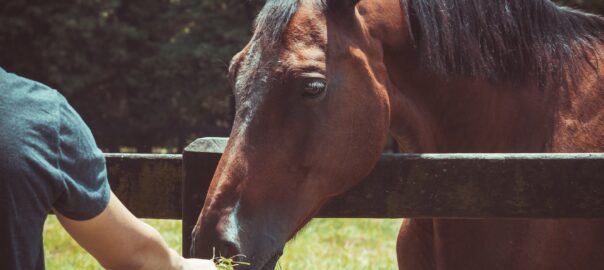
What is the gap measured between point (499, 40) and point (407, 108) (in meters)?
0.47

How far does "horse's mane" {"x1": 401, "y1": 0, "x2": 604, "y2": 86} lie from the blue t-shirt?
5.81 feet

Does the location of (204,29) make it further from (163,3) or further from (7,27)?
(7,27)

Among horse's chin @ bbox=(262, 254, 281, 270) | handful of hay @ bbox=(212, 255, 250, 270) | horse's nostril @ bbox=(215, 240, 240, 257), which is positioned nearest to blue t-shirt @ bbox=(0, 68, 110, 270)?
handful of hay @ bbox=(212, 255, 250, 270)

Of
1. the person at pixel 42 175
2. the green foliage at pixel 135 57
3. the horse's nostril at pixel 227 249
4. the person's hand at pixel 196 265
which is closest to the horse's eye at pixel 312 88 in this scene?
the horse's nostril at pixel 227 249

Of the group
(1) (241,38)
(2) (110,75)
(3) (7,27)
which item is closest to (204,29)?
(1) (241,38)

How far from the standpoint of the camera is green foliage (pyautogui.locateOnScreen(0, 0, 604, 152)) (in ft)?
71.5

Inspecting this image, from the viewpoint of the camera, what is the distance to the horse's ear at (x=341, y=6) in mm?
2773

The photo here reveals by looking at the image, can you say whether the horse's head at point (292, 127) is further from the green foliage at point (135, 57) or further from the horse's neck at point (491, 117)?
the green foliage at point (135, 57)

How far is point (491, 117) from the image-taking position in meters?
3.03

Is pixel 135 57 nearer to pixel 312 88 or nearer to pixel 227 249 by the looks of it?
pixel 312 88

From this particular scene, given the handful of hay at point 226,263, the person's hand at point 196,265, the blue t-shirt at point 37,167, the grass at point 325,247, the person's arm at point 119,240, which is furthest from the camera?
the grass at point 325,247

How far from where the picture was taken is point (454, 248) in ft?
9.61

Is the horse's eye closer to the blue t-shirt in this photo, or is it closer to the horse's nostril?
the horse's nostril

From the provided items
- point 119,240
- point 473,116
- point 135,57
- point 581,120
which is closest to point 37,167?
point 119,240
